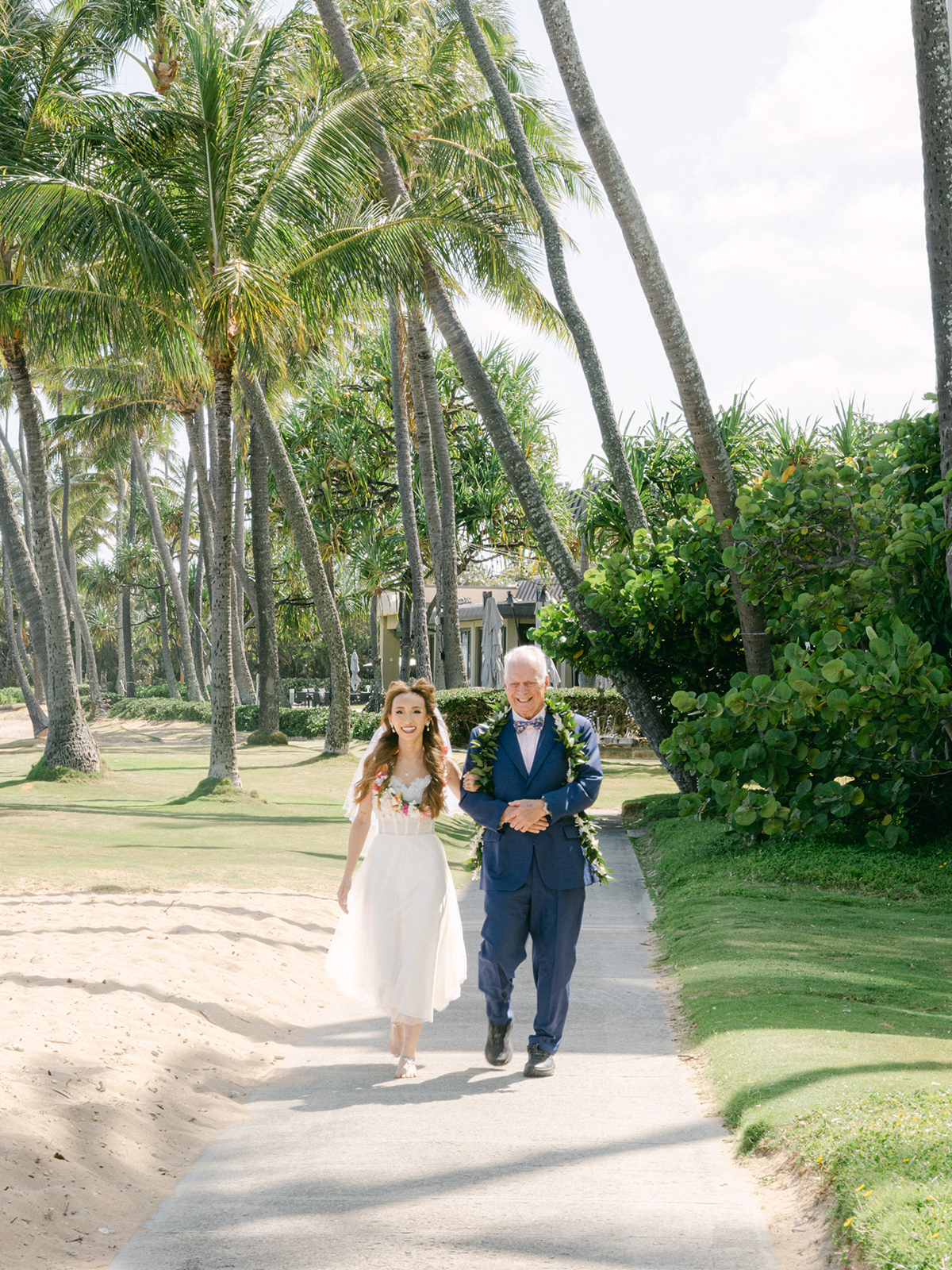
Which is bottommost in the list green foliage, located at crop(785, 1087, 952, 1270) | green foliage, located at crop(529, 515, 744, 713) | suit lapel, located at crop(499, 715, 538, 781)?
green foliage, located at crop(785, 1087, 952, 1270)

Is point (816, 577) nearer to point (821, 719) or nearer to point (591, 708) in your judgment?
point (821, 719)

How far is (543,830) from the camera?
5.28m

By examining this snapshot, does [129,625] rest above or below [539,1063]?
above

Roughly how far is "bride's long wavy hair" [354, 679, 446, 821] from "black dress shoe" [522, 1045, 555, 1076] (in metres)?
1.13

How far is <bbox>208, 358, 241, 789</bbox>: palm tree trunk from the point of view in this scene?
1620cm

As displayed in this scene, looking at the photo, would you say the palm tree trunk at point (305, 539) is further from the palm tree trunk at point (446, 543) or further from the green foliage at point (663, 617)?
the green foliage at point (663, 617)

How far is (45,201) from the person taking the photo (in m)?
14.3

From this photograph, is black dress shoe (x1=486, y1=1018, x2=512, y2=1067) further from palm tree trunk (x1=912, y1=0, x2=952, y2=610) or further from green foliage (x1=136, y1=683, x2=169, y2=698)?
A: green foliage (x1=136, y1=683, x2=169, y2=698)

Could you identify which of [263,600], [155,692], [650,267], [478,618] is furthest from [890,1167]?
[155,692]

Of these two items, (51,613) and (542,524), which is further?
(51,613)

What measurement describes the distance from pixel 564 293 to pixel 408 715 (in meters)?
10.1

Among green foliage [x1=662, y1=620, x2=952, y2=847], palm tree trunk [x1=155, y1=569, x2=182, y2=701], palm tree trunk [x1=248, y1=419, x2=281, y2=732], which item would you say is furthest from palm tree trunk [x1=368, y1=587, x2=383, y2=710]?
green foliage [x1=662, y1=620, x2=952, y2=847]

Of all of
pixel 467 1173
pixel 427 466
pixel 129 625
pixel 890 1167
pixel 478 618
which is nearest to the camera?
pixel 890 1167

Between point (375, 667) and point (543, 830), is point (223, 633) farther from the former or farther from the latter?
point (375, 667)
